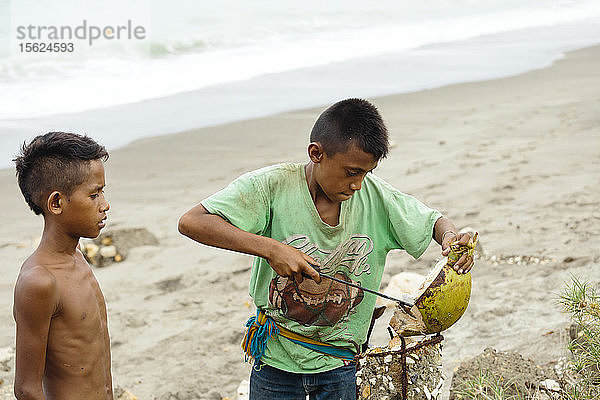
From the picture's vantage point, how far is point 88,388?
235 cm

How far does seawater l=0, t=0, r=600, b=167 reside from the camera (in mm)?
10281

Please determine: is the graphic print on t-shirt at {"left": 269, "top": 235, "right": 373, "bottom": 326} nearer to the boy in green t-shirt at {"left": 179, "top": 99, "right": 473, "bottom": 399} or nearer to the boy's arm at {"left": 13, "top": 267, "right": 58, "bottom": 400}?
the boy in green t-shirt at {"left": 179, "top": 99, "right": 473, "bottom": 399}

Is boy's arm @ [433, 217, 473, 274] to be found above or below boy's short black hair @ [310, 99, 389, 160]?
below

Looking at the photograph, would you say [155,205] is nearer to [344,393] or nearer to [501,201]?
[501,201]

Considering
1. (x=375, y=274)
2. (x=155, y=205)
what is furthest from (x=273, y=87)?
(x=375, y=274)

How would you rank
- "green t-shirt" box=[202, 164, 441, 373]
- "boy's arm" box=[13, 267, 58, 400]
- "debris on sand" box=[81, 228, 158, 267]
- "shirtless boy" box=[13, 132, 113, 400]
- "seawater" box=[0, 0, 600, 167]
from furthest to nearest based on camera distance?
"seawater" box=[0, 0, 600, 167] → "debris on sand" box=[81, 228, 158, 267] → "green t-shirt" box=[202, 164, 441, 373] → "shirtless boy" box=[13, 132, 113, 400] → "boy's arm" box=[13, 267, 58, 400]

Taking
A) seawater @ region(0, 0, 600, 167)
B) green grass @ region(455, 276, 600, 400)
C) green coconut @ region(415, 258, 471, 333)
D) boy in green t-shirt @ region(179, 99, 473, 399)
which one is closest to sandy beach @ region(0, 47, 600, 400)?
green grass @ region(455, 276, 600, 400)

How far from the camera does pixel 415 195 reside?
654cm


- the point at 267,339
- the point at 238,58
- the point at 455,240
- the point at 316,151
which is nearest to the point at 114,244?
the point at 267,339

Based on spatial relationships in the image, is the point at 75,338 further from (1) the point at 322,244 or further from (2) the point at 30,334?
(1) the point at 322,244

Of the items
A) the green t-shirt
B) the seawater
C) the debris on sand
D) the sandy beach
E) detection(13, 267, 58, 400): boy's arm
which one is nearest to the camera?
detection(13, 267, 58, 400): boy's arm

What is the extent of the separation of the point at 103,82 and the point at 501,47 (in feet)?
27.5

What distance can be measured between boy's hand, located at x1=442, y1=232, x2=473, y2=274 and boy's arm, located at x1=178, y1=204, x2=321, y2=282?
441 millimetres

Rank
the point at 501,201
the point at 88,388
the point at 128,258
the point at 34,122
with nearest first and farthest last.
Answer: the point at 88,388
the point at 128,258
the point at 501,201
the point at 34,122
